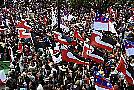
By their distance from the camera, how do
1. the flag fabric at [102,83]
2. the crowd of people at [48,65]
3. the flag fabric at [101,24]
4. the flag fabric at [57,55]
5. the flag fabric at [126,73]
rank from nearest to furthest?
the flag fabric at [102,83]
the flag fabric at [126,73]
the crowd of people at [48,65]
the flag fabric at [101,24]
the flag fabric at [57,55]

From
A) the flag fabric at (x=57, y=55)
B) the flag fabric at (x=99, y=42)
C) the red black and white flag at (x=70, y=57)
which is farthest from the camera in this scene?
the flag fabric at (x=57, y=55)

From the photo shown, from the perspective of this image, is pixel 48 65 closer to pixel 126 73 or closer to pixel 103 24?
pixel 103 24

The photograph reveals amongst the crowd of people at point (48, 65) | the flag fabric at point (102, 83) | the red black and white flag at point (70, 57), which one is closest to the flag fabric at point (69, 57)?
the red black and white flag at point (70, 57)

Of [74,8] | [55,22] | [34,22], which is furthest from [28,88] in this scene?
[74,8]

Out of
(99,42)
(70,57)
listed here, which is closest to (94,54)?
(99,42)

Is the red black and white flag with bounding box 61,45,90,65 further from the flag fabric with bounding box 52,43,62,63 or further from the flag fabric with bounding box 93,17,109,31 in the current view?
the flag fabric with bounding box 93,17,109,31

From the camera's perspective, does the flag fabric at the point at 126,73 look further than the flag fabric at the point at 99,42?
No

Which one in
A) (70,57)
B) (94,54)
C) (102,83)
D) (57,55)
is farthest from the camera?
(57,55)

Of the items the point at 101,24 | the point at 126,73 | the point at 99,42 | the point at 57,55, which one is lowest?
the point at 57,55

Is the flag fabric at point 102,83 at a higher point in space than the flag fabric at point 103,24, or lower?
lower

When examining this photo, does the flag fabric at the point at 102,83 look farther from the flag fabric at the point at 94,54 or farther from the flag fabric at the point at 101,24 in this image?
the flag fabric at the point at 101,24

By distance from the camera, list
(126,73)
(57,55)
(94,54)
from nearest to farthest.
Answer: (126,73) → (94,54) → (57,55)

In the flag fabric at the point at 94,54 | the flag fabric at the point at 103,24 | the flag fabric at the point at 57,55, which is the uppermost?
the flag fabric at the point at 103,24

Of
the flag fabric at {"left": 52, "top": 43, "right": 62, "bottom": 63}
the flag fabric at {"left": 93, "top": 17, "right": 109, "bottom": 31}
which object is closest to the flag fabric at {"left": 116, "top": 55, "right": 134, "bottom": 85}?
the flag fabric at {"left": 93, "top": 17, "right": 109, "bottom": 31}
